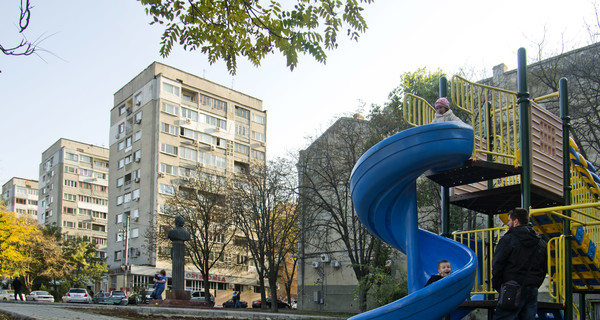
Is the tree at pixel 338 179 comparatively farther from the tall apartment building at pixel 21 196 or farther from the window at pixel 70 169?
the tall apartment building at pixel 21 196

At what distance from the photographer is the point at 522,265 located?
585cm

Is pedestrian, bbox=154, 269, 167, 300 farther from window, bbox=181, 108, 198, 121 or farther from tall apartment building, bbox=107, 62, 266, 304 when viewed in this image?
window, bbox=181, 108, 198, 121

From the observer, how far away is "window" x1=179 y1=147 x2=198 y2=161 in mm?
67438

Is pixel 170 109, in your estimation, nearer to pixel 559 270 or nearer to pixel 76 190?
pixel 76 190

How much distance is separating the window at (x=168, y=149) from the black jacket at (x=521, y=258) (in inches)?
2432

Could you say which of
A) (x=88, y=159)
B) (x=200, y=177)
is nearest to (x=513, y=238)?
(x=200, y=177)

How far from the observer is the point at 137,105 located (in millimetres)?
69000

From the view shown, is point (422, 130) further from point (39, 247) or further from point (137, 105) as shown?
point (137, 105)

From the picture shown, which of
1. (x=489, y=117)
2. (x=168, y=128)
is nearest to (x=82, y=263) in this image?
(x=168, y=128)

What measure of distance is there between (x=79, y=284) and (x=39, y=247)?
1182 centimetres

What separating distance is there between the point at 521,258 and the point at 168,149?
6263 cm

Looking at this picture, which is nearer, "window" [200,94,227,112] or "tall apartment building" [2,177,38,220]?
"window" [200,94,227,112]

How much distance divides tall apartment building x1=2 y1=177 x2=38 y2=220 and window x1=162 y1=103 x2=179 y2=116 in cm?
6503

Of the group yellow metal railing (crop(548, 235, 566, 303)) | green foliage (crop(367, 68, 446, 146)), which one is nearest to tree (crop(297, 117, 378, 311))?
green foliage (crop(367, 68, 446, 146))
